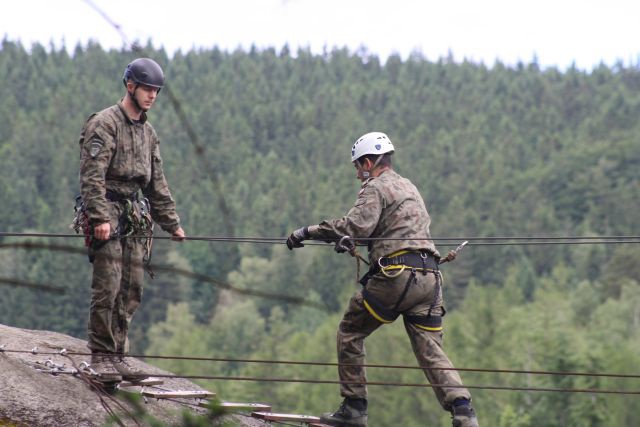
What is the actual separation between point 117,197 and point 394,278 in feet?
7.68

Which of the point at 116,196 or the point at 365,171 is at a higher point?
the point at 365,171

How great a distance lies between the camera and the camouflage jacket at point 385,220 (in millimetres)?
10344

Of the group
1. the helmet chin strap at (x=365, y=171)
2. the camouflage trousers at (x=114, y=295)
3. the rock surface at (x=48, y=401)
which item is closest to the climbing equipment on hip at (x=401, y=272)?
the helmet chin strap at (x=365, y=171)

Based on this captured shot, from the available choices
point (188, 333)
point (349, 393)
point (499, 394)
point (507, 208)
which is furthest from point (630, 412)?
point (507, 208)

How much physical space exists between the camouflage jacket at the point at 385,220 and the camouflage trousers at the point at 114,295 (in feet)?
4.97

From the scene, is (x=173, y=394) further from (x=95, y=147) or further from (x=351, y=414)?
(x=95, y=147)

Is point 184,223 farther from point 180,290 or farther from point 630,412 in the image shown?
point 630,412

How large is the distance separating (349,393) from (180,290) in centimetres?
12643

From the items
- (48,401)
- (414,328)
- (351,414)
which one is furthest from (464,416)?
(48,401)

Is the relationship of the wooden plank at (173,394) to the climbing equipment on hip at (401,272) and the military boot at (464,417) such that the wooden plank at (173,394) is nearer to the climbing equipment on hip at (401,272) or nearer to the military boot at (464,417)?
the climbing equipment on hip at (401,272)

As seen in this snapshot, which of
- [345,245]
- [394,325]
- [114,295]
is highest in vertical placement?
[394,325]

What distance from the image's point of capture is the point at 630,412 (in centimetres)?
8538

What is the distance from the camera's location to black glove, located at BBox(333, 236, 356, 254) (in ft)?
33.5

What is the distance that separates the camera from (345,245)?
10.3 m
